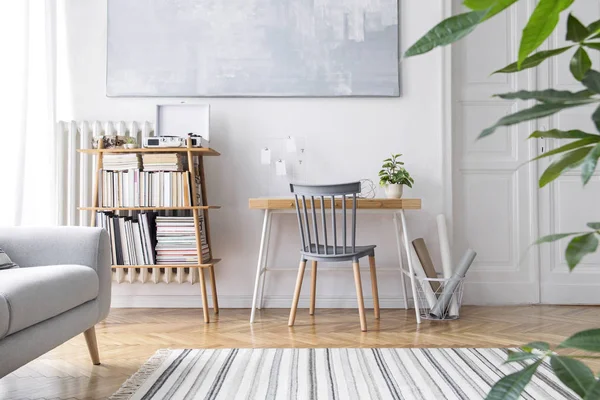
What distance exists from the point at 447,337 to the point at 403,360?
540 mm

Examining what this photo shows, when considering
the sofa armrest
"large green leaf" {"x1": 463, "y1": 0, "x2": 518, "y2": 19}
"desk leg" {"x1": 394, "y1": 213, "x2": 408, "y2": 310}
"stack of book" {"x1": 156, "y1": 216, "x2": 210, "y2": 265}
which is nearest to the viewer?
"large green leaf" {"x1": 463, "y1": 0, "x2": 518, "y2": 19}

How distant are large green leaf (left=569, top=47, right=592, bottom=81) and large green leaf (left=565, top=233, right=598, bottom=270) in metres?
0.12

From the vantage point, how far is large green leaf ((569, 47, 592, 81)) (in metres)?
0.38

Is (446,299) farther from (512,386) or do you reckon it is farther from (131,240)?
(512,386)

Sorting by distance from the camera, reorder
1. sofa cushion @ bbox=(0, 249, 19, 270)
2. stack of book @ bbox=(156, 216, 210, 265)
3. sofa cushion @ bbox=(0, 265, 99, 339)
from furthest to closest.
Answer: stack of book @ bbox=(156, 216, 210, 265) → sofa cushion @ bbox=(0, 249, 19, 270) → sofa cushion @ bbox=(0, 265, 99, 339)

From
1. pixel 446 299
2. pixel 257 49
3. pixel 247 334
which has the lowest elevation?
pixel 247 334

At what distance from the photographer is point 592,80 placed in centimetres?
37

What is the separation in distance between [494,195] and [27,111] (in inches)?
123

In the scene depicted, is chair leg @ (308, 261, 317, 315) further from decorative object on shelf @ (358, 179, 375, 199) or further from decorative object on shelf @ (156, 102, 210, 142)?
decorative object on shelf @ (156, 102, 210, 142)

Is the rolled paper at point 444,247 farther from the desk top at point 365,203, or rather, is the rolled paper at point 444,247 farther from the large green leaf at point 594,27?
the large green leaf at point 594,27

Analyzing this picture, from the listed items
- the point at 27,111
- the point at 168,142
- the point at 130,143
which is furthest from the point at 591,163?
the point at 27,111

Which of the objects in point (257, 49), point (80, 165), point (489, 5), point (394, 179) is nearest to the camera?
point (489, 5)

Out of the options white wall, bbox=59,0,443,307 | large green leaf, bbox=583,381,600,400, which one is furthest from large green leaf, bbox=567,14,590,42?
white wall, bbox=59,0,443,307

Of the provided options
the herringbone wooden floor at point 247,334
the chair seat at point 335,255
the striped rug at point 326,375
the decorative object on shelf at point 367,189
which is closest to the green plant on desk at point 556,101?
the striped rug at point 326,375
